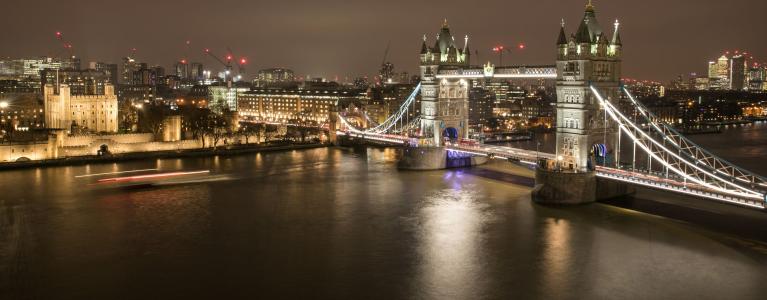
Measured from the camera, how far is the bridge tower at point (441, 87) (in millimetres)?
38156

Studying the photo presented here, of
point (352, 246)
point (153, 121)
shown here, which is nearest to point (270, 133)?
point (153, 121)

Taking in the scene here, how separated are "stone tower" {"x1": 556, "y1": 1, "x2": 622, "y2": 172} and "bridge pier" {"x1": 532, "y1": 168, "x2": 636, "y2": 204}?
0.63 metres

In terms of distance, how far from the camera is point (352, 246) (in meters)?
20.3

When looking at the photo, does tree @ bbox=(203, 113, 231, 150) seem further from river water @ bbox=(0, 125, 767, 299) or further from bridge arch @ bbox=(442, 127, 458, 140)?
river water @ bbox=(0, 125, 767, 299)

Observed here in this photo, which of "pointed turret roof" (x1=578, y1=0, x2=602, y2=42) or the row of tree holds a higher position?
"pointed turret roof" (x1=578, y1=0, x2=602, y2=42)

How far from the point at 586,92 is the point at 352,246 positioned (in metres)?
12.0

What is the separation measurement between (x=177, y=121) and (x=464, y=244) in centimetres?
3194

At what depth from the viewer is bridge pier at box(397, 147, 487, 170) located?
3675 cm

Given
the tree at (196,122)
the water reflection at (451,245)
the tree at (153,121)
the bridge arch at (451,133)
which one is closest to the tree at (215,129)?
the tree at (196,122)

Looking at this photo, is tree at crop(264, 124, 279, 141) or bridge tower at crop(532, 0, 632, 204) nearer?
bridge tower at crop(532, 0, 632, 204)

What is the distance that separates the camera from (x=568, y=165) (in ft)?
88.5

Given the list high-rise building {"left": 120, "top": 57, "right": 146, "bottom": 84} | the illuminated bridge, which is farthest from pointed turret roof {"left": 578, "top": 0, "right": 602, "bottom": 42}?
high-rise building {"left": 120, "top": 57, "right": 146, "bottom": 84}

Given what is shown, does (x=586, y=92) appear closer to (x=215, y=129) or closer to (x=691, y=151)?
(x=691, y=151)

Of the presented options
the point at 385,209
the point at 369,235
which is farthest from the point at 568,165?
the point at 369,235
